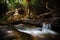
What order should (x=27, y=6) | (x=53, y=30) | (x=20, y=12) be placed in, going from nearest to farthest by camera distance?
(x=53, y=30) < (x=20, y=12) < (x=27, y=6)

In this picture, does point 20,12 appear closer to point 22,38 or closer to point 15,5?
point 15,5

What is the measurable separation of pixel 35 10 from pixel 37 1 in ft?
4.37

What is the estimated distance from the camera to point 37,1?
18.4 meters

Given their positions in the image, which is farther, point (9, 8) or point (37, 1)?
point (9, 8)

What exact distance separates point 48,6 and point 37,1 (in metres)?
2.10

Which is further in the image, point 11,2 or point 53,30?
point 11,2

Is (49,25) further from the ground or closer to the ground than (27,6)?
closer to the ground

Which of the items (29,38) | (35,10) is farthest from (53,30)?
(35,10)

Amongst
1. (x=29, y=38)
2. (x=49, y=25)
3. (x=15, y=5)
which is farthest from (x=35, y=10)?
(x=29, y=38)

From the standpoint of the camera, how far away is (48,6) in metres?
17.1

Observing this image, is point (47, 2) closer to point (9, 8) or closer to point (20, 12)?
point (20, 12)

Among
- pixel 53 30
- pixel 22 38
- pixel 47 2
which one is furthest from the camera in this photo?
pixel 47 2

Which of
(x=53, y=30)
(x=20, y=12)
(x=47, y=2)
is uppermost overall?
(x=47, y=2)

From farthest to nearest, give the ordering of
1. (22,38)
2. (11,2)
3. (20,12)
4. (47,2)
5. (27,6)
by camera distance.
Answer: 1. (11,2)
2. (27,6)
3. (20,12)
4. (47,2)
5. (22,38)
